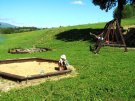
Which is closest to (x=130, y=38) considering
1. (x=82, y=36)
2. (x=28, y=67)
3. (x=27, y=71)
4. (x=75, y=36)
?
(x=82, y=36)

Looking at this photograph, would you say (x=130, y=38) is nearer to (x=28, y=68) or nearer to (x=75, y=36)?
(x=75, y=36)

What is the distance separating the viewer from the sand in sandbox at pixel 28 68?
19.8m

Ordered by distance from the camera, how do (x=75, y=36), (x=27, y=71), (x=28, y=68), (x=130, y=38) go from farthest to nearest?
(x=75, y=36), (x=130, y=38), (x=28, y=68), (x=27, y=71)

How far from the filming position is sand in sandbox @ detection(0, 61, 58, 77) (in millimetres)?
19812

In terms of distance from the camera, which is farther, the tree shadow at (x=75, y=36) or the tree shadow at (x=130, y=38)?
the tree shadow at (x=75, y=36)

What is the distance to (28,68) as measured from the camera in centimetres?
2117

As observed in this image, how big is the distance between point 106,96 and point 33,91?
3.24 meters

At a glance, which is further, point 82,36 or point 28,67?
point 82,36

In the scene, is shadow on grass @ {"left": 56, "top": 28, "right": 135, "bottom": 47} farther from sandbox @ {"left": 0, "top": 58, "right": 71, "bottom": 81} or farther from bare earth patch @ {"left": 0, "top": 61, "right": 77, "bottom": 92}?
bare earth patch @ {"left": 0, "top": 61, "right": 77, "bottom": 92}

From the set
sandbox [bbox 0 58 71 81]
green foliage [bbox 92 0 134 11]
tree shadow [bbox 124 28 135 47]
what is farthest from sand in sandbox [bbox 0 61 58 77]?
green foliage [bbox 92 0 134 11]

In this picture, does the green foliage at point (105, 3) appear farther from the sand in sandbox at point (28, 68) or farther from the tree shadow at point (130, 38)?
the sand in sandbox at point (28, 68)

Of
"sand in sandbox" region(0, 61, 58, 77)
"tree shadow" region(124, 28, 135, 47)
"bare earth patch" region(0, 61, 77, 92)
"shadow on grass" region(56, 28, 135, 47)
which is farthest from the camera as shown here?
"shadow on grass" region(56, 28, 135, 47)

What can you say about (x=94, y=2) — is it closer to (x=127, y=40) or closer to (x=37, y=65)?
(x=127, y=40)

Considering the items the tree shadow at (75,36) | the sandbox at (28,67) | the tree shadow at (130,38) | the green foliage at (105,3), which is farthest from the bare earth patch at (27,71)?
the green foliage at (105,3)
